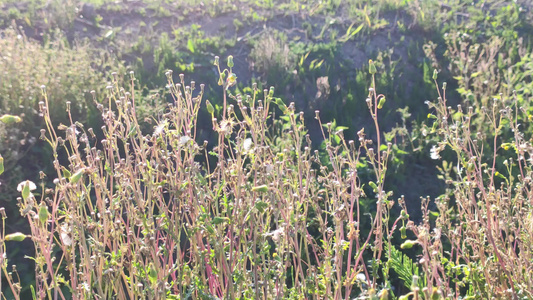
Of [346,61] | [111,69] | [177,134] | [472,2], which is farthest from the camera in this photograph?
[472,2]

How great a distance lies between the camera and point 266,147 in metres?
2.29

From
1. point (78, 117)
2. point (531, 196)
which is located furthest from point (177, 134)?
point (78, 117)

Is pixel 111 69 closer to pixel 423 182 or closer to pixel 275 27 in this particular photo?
pixel 275 27

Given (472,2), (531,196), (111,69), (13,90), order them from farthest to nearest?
(472,2), (111,69), (13,90), (531,196)

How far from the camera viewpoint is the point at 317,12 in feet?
22.9

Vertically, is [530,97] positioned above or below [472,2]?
below

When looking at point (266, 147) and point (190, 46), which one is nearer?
point (266, 147)

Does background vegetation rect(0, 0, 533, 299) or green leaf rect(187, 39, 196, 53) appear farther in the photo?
green leaf rect(187, 39, 196, 53)

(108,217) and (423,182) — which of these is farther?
(423,182)

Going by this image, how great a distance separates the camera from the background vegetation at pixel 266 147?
217 cm

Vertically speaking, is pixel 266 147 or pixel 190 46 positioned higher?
pixel 266 147

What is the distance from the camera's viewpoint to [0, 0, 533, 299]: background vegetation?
217 centimetres

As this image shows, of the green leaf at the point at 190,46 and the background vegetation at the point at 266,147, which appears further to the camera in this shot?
the green leaf at the point at 190,46

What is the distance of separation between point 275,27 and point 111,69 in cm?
220
